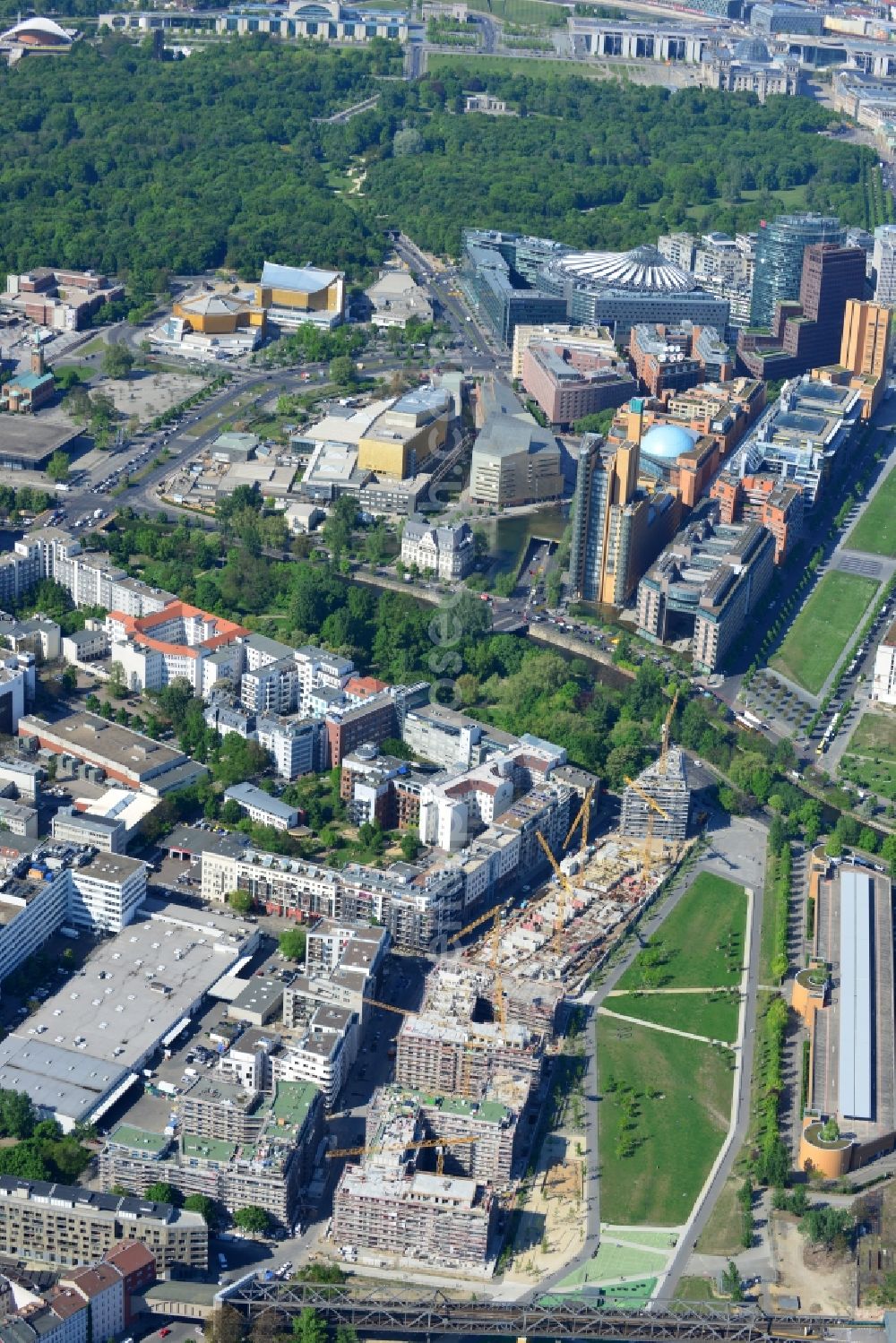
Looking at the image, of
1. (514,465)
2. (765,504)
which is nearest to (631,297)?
(514,465)

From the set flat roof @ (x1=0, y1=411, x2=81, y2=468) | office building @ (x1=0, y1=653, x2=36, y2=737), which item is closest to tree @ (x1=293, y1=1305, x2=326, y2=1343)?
office building @ (x1=0, y1=653, x2=36, y2=737)

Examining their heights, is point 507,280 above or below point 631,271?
below

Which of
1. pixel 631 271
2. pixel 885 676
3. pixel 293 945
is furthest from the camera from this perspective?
pixel 631 271

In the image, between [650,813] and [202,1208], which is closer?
[202,1208]

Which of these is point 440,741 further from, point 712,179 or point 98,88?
point 98,88

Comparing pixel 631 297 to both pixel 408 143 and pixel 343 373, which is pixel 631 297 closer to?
pixel 343 373

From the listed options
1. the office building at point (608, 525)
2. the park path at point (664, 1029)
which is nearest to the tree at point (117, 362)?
the office building at point (608, 525)

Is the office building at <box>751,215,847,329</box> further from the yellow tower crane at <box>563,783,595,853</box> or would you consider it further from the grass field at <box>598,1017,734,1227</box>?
the grass field at <box>598,1017,734,1227</box>
